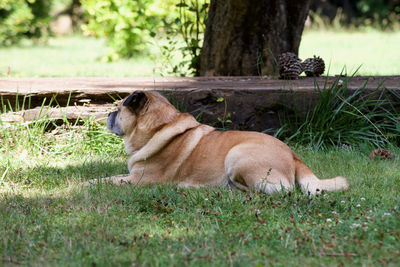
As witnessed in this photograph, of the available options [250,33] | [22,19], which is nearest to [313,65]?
[250,33]

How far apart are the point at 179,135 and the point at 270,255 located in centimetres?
204

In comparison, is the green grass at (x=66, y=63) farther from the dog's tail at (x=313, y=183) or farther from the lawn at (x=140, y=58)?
the dog's tail at (x=313, y=183)

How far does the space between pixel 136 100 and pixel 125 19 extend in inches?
292

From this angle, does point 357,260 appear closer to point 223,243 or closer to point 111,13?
point 223,243

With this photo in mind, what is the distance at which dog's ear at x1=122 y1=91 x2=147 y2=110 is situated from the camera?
4.65m

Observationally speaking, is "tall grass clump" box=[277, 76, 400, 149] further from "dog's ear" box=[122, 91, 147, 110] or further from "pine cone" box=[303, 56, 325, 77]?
"dog's ear" box=[122, 91, 147, 110]

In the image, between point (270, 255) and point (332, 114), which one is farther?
point (332, 114)

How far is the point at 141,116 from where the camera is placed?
15.6ft

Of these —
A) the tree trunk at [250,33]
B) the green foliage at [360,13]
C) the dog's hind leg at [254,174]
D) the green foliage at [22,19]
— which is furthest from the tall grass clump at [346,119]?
the green foliage at [360,13]

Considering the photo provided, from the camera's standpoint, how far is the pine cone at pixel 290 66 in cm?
659

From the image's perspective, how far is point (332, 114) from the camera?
235 inches

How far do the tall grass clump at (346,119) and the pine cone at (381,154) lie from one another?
0.49m

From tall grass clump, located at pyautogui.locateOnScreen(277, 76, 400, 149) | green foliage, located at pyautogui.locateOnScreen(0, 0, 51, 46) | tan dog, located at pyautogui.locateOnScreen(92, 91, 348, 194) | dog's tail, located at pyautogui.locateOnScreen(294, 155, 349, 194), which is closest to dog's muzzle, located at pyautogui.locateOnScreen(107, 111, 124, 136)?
tan dog, located at pyautogui.locateOnScreen(92, 91, 348, 194)

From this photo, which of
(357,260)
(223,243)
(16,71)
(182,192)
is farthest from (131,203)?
(16,71)
